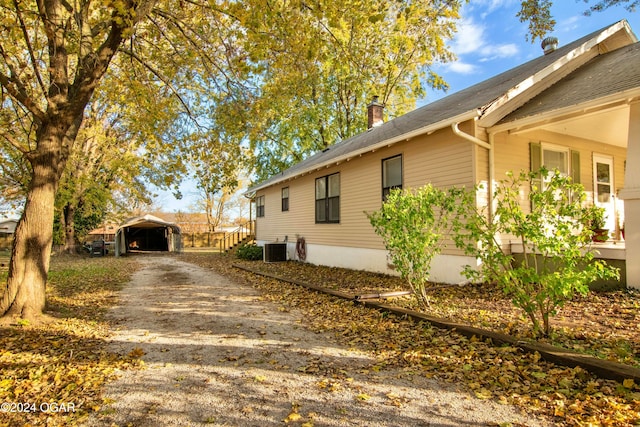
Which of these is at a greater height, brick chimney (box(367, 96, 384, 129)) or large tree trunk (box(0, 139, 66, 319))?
brick chimney (box(367, 96, 384, 129))

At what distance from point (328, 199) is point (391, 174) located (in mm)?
3446

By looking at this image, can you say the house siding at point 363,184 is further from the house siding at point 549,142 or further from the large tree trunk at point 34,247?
the large tree trunk at point 34,247

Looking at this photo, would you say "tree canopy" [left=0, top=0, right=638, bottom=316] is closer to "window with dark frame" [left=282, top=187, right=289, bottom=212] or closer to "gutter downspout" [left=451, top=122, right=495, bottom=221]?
"gutter downspout" [left=451, top=122, right=495, bottom=221]

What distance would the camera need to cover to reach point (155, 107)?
8102mm

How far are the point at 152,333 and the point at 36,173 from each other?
128 inches

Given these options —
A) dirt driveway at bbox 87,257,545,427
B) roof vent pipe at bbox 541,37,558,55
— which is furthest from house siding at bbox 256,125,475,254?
roof vent pipe at bbox 541,37,558,55

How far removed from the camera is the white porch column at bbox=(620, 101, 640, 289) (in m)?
5.88

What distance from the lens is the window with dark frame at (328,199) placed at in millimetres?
12422

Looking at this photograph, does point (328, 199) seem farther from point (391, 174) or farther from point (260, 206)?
point (260, 206)

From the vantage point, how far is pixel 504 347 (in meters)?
4.09

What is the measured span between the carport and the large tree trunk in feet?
57.1

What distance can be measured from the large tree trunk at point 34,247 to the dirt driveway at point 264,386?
1420mm

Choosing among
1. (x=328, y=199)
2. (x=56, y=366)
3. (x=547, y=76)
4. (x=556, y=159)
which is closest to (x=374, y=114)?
(x=328, y=199)

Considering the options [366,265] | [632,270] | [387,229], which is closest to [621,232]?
[632,270]
